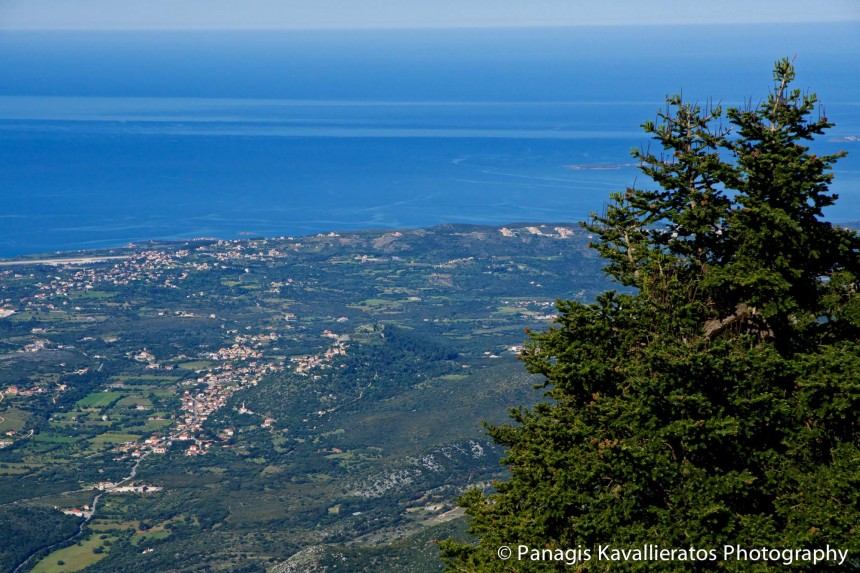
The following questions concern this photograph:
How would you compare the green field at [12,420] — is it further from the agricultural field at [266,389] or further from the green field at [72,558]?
the green field at [72,558]

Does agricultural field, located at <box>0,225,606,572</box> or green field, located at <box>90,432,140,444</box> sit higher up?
agricultural field, located at <box>0,225,606,572</box>

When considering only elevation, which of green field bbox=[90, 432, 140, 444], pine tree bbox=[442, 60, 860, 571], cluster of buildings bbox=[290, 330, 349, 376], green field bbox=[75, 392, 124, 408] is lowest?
green field bbox=[90, 432, 140, 444]

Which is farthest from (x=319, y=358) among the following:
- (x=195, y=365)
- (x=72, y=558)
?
(x=72, y=558)

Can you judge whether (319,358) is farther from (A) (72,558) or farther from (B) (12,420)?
(A) (72,558)

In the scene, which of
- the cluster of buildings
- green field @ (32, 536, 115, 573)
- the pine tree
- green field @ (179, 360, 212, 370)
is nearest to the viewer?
the pine tree

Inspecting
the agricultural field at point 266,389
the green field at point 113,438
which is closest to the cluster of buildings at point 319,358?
the agricultural field at point 266,389

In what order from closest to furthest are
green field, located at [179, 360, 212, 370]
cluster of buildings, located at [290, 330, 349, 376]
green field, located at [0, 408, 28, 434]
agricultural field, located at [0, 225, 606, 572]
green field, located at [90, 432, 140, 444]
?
agricultural field, located at [0, 225, 606, 572]
green field, located at [90, 432, 140, 444]
green field, located at [0, 408, 28, 434]
cluster of buildings, located at [290, 330, 349, 376]
green field, located at [179, 360, 212, 370]

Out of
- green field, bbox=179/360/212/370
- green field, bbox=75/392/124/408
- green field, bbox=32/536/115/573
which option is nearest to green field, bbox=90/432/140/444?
green field, bbox=75/392/124/408

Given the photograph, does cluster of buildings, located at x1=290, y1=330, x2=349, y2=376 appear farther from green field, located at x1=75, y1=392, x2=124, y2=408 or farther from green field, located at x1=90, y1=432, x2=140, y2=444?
green field, located at x1=90, y1=432, x2=140, y2=444

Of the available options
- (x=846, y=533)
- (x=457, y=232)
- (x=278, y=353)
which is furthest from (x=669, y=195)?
(x=457, y=232)
